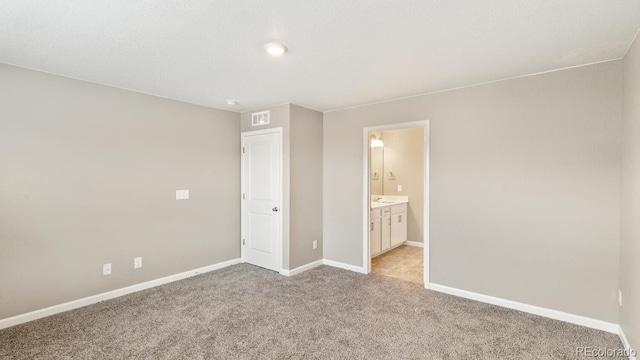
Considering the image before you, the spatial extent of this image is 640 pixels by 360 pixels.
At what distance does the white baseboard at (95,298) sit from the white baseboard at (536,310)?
3151mm

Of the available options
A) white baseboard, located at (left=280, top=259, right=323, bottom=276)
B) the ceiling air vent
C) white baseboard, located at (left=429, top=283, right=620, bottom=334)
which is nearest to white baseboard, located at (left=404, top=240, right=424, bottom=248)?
white baseboard, located at (left=280, top=259, right=323, bottom=276)

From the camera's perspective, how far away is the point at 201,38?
2.24 meters

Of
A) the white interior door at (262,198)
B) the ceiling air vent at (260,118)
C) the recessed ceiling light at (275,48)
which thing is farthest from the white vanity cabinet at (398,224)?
the recessed ceiling light at (275,48)

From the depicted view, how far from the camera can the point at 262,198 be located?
4570mm

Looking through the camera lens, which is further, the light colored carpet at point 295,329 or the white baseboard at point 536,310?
the white baseboard at point 536,310

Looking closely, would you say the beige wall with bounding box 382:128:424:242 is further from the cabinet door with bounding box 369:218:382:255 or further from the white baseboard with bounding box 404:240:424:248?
the cabinet door with bounding box 369:218:382:255

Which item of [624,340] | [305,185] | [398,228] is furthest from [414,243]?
[624,340]

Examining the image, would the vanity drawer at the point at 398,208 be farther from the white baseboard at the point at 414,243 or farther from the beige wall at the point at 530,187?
the beige wall at the point at 530,187

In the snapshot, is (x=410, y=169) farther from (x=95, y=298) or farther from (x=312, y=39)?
(x=95, y=298)

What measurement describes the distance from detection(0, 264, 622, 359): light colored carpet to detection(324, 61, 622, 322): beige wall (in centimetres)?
34

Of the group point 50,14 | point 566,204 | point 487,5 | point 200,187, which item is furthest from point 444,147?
point 50,14

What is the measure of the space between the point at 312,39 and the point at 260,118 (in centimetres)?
244

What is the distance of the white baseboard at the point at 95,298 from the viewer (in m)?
2.83

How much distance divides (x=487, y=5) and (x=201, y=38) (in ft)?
6.29
